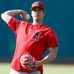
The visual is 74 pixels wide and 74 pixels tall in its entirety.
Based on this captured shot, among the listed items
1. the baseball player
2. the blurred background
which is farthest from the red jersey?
the blurred background

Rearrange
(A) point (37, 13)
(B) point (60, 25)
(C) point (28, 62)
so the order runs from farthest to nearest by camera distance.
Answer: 1. (B) point (60, 25)
2. (A) point (37, 13)
3. (C) point (28, 62)

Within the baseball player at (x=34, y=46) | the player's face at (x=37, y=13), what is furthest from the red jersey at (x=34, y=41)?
the player's face at (x=37, y=13)

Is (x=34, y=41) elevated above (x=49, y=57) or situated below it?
above

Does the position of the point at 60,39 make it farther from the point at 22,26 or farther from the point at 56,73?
the point at 22,26

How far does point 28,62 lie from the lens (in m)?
4.53

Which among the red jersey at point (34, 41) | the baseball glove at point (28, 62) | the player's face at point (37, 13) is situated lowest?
the baseball glove at point (28, 62)

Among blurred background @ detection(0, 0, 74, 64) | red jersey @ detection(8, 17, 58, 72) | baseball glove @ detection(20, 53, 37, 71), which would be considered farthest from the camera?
blurred background @ detection(0, 0, 74, 64)

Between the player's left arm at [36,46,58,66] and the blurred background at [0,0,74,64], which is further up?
the blurred background at [0,0,74,64]

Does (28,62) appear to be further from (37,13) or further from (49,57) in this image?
(37,13)

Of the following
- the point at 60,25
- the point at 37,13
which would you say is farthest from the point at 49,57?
the point at 60,25

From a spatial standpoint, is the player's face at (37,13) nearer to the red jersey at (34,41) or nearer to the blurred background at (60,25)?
the red jersey at (34,41)

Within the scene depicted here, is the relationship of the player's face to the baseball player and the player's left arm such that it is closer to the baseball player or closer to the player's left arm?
the baseball player

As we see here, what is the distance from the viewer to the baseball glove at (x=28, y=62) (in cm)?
449

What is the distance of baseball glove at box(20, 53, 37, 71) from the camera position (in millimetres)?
4488
